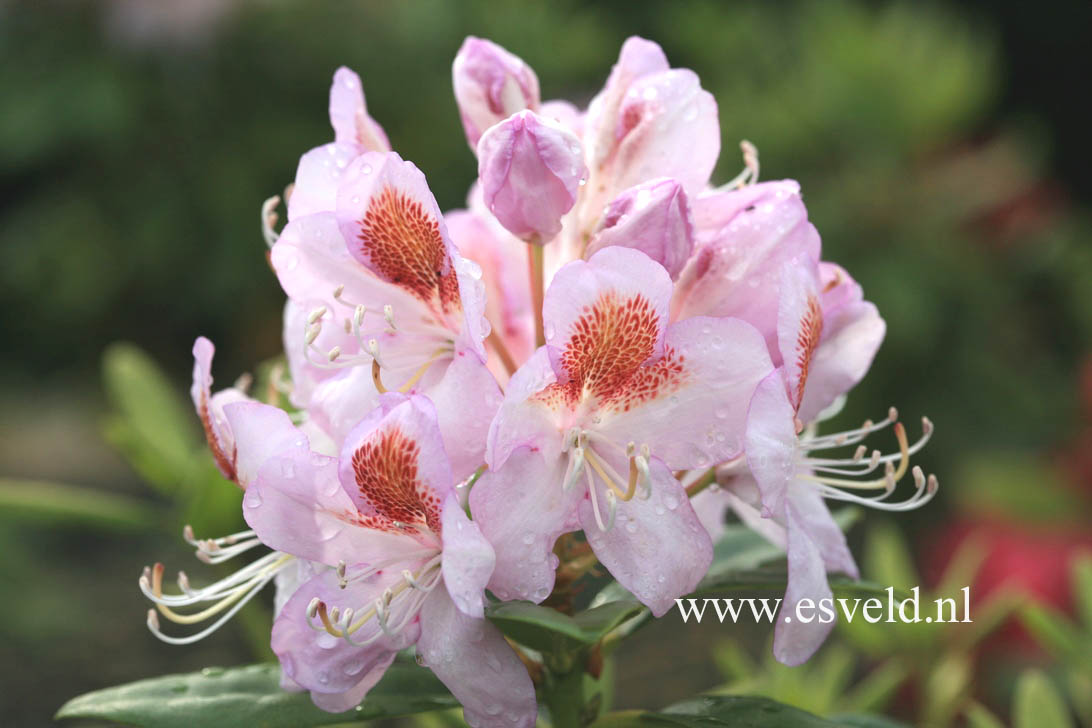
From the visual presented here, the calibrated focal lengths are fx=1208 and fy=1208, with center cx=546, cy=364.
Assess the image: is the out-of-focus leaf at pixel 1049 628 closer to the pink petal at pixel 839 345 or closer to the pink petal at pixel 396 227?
the pink petal at pixel 839 345

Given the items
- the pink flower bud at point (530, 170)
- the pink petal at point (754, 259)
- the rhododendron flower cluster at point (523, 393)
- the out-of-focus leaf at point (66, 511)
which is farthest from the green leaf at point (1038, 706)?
the out-of-focus leaf at point (66, 511)

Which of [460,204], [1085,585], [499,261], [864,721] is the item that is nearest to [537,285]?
[499,261]

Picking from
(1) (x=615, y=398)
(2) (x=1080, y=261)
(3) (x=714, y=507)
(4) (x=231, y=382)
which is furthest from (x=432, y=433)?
(4) (x=231, y=382)

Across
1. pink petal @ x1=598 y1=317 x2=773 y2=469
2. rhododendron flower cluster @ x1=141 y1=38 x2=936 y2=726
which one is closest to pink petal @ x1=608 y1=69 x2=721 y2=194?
rhododendron flower cluster @ x1=141 y1=38 x2=936 y2=726

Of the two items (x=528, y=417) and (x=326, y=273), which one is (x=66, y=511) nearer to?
(x=326, y=273)

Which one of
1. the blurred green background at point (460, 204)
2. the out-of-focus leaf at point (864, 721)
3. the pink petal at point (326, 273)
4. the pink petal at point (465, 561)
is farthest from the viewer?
the blurred green background at point (460, 204)

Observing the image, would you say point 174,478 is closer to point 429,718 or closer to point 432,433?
point 429,718

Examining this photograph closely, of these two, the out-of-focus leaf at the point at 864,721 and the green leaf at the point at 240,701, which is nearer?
the green leaf at the point at 240,701

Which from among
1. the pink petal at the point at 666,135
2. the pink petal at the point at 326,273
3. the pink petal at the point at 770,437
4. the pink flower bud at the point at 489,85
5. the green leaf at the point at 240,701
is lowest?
the green leaf at the point at 240,701

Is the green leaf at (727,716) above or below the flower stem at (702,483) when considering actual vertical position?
below
